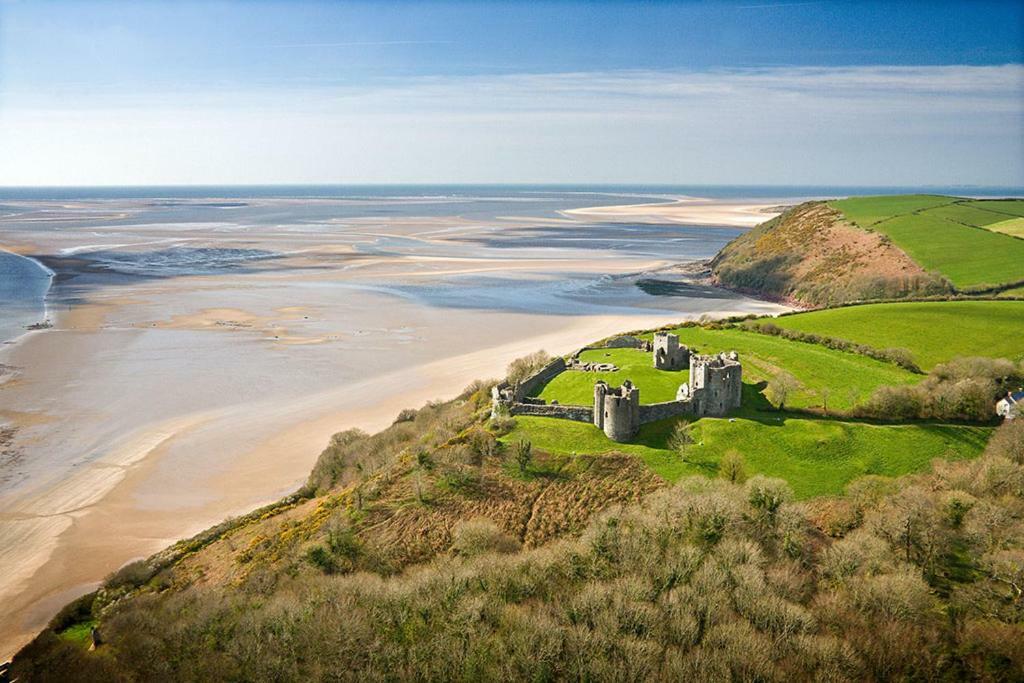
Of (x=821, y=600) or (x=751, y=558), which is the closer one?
(x=821, y=600)

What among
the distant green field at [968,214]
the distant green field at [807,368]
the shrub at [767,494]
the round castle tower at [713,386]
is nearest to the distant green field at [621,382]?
the distant green field at [807,368]

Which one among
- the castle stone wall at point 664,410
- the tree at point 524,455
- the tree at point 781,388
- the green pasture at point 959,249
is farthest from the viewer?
the green pasture at point 959,249

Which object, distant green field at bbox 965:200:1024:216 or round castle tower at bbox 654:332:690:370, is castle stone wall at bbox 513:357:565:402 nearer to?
round castle tower at bbox 654:332:690:370

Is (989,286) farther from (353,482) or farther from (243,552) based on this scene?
(243,552)

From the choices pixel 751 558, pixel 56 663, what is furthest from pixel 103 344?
pixel 751 558

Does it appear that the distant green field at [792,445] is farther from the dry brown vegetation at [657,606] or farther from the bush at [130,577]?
the bush at [130,577]

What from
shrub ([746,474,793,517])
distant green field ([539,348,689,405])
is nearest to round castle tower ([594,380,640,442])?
distant green field ([539,348,689,405])
